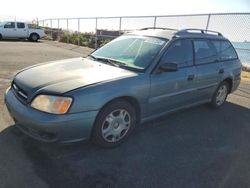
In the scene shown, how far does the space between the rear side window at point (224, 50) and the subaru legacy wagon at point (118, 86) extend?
36 millimetres

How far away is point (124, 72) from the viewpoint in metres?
3.86

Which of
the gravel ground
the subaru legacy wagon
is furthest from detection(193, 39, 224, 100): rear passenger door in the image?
the gravel ground

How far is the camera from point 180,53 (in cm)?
454

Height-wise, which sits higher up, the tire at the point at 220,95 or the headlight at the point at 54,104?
the headlight at the point at 54,104

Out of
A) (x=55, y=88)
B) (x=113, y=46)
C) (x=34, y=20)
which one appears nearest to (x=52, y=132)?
(x=55, y=88)

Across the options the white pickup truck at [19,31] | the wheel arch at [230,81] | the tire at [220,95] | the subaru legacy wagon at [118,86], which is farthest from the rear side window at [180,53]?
the white pickup truck at [19,31]

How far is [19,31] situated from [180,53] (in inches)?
856

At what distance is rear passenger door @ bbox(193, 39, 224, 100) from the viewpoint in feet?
16.1

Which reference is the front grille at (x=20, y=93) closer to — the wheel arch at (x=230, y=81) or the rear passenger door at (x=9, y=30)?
the wheel arch at (x=230, y=81)

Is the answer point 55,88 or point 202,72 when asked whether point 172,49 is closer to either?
point 202,72

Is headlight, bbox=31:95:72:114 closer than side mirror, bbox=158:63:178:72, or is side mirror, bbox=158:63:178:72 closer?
headlight, bbox=31:95:72:114

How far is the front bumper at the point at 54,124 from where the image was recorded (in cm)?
313

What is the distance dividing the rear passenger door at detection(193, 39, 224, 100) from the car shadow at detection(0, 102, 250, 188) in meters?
0.88

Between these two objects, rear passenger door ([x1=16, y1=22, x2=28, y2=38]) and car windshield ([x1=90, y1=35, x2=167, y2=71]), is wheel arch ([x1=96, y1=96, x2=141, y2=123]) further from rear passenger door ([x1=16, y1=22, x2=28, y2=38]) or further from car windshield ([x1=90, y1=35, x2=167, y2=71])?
rear passenger door ([x1=16, y1=22, x2=28, y2=38])
